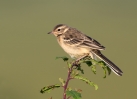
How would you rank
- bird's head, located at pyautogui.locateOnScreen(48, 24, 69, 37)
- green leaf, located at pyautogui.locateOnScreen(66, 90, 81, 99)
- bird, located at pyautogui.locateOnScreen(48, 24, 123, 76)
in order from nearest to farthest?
green leaf, located at pyautogui.locateOnScreen(66, 90, 81, 99), bird, located at pyautogui.locateOnScreen(48, 24, 123, 76), bird's head, located at pyautogui.locateOnScreen(48, 24, 69, 37)

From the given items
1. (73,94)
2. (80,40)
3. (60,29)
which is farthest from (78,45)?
(73,94)

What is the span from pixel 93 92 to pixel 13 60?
250 inches

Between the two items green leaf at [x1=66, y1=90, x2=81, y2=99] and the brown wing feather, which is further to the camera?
the brown wing feather

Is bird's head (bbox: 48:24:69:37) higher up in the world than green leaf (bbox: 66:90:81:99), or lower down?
higher up

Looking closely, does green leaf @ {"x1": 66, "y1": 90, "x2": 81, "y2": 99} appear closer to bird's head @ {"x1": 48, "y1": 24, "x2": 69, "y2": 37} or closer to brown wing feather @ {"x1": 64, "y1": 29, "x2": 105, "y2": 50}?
brown wing feather @ {"x1": 64, "y1": 29, "x2": 105, "y2": 50}

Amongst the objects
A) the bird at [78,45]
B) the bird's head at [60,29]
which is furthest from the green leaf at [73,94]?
the bird's head at [60,29]

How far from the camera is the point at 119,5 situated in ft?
129

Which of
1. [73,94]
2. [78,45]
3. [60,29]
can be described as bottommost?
[73,94]

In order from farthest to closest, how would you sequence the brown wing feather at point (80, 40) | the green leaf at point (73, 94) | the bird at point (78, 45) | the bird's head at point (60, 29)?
the bird's head at point (60, 29) → the brown wing feather at point (80, 40) → the bird at point (78, 45) → the green leaf at point (73, 94)

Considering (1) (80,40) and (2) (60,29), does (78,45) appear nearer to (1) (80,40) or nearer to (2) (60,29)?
(1) (80,40)

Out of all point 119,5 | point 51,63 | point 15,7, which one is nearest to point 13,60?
point 51,63

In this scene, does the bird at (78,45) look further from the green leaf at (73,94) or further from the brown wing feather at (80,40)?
the green leaf at (73,94)

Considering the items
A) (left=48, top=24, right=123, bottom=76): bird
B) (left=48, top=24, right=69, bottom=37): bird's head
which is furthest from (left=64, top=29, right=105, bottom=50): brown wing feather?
(left=48, top=24, right=69, bottom=37): bird's head

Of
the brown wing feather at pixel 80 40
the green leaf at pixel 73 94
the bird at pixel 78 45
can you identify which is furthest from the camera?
the brown wing feather at pixel 80 40
